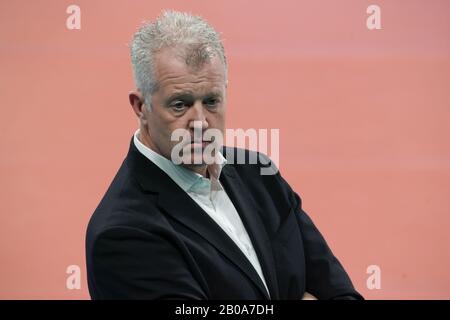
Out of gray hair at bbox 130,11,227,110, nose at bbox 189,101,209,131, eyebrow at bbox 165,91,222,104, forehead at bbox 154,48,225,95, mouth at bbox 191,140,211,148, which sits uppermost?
gray hair at bbox 130,11,227,110

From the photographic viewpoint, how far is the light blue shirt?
1713mm

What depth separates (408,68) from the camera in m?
3.17

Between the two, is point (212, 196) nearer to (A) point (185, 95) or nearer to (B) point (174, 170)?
(B) point (174, 170)

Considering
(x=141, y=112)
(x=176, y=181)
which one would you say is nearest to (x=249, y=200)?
(x=176, y=181)

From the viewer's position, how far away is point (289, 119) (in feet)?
10.1

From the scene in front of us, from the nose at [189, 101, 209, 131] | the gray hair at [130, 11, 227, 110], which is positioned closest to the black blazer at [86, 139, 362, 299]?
the nose at [189, 101, 209, 131]

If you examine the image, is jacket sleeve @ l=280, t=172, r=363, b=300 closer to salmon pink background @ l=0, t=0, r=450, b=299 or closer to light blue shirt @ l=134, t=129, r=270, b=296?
light blue shirt @ l=134, t=129, r=270, b=296

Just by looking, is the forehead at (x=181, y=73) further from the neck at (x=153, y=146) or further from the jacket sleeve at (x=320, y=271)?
the jacket sleeve at (x=320, y=271)

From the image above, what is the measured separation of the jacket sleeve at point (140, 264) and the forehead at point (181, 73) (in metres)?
0.31

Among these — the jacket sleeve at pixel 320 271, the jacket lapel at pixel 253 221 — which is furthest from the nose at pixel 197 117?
the jacket sleeve at pixel 320 271

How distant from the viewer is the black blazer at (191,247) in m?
1.57

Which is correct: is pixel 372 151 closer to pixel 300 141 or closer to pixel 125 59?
pixel 300 141

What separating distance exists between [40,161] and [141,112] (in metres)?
1.33

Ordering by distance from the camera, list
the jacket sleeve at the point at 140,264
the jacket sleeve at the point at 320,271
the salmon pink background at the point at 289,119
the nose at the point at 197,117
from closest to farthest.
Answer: the jacket sleeve at the point at 140,264 → the nose at the point at 197,117 → the jacket sleeve at the point at 320,271 → the salmon pink background at the point at 289,119
